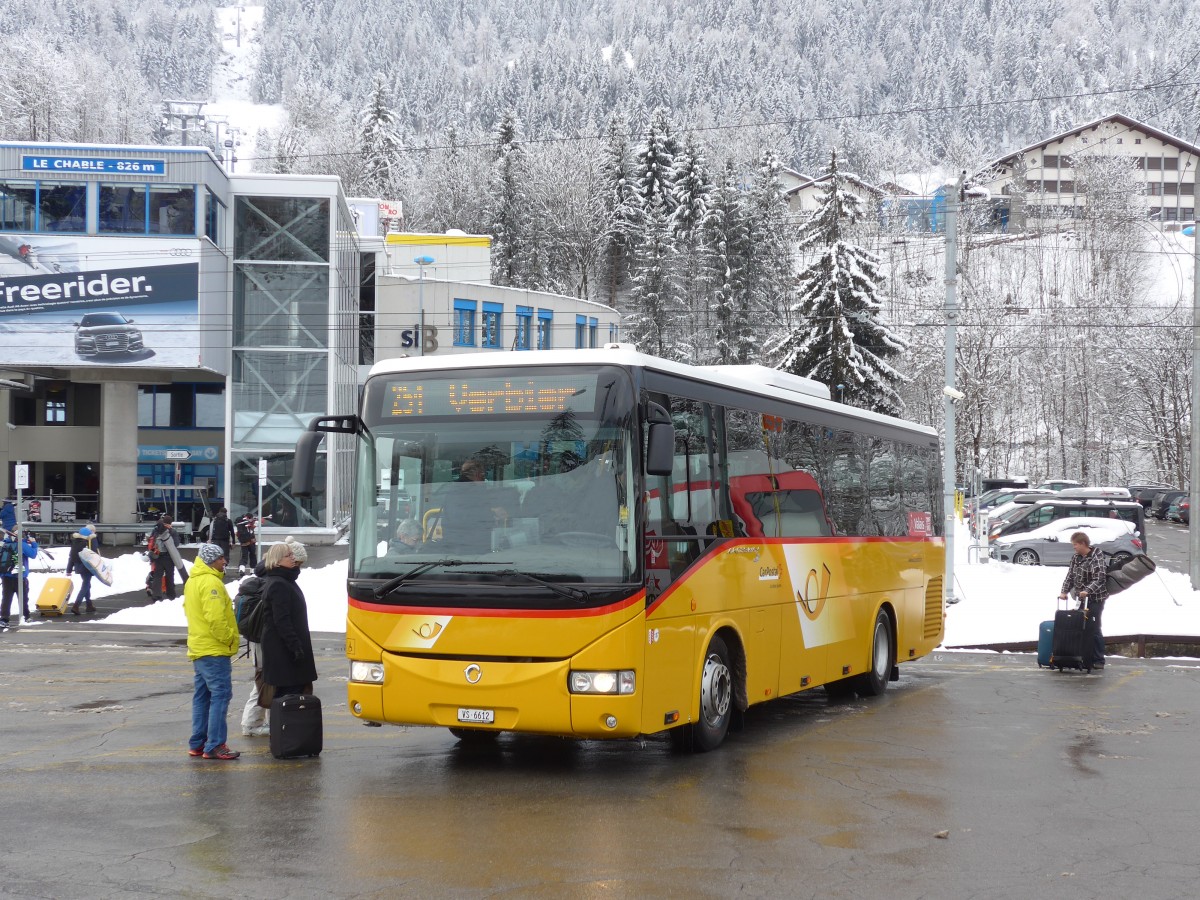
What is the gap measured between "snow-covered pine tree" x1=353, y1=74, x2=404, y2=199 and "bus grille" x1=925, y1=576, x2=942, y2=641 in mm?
95974

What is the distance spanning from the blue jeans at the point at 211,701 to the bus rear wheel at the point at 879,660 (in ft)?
23.8

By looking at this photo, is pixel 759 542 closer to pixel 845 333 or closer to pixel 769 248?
pixel 845 333

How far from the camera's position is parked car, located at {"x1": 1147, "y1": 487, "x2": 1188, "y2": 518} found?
68562 millimetres

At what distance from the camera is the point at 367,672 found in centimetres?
995

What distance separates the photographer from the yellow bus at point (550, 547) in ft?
30.9

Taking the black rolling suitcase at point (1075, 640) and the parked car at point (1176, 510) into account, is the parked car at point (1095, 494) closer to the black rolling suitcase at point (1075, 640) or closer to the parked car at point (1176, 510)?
the parked car at point (1176, 510)

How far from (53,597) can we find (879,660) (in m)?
17.1

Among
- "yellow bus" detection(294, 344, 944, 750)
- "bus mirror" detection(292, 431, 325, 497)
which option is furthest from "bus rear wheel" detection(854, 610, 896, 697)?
"bus mirror" detection(292, 431, 325, 497)

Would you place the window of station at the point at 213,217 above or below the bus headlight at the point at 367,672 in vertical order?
above

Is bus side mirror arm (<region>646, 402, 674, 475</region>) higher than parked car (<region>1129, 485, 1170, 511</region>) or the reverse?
the reverse

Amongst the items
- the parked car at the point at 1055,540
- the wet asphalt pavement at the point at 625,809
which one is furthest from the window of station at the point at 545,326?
the wet asphalt pavement at the point at 625,809

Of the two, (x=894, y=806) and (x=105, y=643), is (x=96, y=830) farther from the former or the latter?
(x=105, y=643)

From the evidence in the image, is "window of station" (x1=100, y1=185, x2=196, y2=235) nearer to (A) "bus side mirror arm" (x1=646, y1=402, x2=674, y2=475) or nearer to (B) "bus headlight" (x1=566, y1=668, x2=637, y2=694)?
(A) "bus side mirror arm" (x1=646, y1=402, x2=674, y2=475)

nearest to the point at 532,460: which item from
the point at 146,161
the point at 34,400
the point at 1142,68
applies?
the point at 146,161
